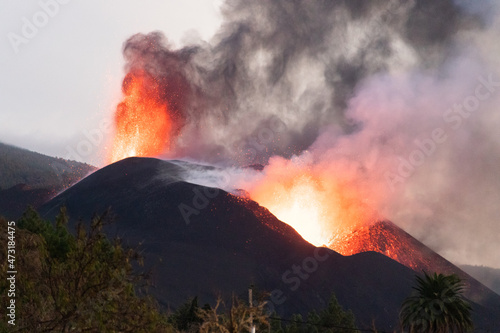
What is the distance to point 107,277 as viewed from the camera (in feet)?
65.9

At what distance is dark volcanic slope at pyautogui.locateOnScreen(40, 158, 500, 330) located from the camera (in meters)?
106

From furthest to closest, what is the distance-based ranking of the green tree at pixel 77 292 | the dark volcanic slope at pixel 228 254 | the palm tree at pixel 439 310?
the dark volcanic slope at pixel 228 254 → the palm tree at pixel 439 310 → the green tree at pixel 77 292

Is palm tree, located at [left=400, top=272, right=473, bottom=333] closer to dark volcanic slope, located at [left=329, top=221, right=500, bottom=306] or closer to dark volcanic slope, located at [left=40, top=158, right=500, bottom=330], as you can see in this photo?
dark volcanic slope, located at [left=40, top=158, right=500, bottom=330]

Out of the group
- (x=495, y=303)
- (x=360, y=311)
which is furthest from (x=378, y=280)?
(x=495, y=303)

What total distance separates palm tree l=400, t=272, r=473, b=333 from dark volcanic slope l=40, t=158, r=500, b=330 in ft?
188

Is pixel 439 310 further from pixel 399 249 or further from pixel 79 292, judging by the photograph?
pixel 399 249

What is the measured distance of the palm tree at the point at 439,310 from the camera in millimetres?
40406

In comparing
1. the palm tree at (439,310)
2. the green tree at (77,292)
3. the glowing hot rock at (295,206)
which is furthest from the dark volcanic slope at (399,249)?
the green tree at (77,292)

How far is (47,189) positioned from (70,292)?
166255 mm

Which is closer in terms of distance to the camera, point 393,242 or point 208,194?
point 208,194

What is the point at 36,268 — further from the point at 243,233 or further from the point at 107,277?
the point at 243,233

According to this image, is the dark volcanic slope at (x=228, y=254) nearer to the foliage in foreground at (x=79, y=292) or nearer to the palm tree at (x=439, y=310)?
the palm tree at (x=439, y=310)

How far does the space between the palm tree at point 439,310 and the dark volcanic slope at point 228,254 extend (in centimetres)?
5744

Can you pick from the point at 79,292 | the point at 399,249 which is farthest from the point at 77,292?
the point at 399,249
